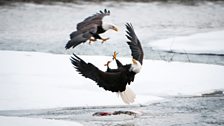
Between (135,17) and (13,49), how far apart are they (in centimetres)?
389

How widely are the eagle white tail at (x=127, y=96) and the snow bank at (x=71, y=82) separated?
12cm

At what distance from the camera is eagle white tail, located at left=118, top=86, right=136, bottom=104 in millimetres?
6391

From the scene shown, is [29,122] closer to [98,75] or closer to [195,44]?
[98,75]

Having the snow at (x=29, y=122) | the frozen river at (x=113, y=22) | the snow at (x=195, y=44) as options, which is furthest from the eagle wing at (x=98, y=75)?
the snow at (x=195, y=44)

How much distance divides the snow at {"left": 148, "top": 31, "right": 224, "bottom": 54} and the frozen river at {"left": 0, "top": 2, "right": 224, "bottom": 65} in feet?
0.67

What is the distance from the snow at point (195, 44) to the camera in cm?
970

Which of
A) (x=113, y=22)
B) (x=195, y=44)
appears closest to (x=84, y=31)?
(x=195, y=44)

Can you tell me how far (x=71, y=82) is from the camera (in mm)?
7324

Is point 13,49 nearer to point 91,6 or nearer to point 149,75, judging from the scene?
point 149,75

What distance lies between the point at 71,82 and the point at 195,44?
3454mm

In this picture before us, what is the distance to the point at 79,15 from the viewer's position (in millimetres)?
12641

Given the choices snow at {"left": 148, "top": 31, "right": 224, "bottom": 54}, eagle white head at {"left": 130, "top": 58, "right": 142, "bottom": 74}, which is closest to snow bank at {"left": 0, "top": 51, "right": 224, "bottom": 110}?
eagle white head at {"left": 130, "top": 58, "right": 142, "bottom": 74}

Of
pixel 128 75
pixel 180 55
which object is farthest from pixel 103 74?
pixel 180 55

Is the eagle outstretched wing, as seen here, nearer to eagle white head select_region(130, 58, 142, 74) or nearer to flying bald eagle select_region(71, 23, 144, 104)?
flying bald eagle select_region(71, 23, 144, 104)
